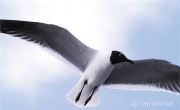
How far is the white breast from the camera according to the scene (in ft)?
10.7

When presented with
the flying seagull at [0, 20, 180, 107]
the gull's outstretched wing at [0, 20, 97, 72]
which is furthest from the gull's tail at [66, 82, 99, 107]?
the gull's outstretched wing at [0, 20, 97, 72]

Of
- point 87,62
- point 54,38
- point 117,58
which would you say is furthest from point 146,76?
point 54,38

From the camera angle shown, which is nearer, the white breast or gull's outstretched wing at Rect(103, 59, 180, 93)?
the white breast

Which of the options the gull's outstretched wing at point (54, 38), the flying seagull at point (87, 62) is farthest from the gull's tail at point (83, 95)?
the gull's outstretched wing at point (54, 38)

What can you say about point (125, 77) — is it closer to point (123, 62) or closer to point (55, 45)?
point (123, 62)

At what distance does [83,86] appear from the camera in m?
3.27

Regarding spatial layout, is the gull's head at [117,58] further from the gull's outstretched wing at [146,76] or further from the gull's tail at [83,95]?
the gull's tail at [83,95]

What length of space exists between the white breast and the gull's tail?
0.05 metres

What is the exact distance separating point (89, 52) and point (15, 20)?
55cm

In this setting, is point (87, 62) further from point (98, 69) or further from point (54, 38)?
point (54, 38)

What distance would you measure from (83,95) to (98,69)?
207 millimetres

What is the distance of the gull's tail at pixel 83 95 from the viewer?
3246 mm

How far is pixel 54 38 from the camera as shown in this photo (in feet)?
10.7

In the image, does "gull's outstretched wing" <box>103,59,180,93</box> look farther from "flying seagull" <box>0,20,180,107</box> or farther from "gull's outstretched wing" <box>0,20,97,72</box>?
"gull's outstretched wing" <box>0,20,97,72</box>
